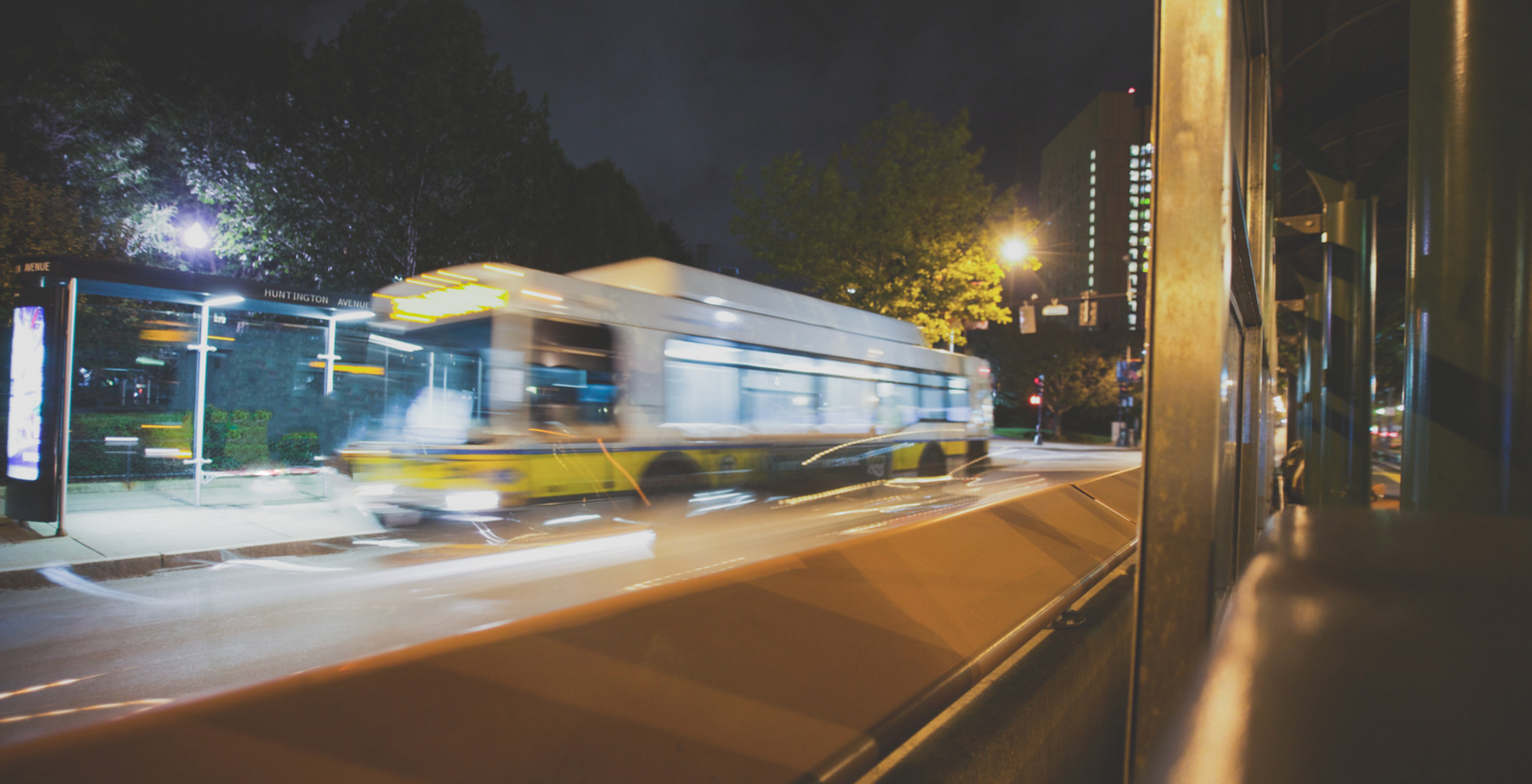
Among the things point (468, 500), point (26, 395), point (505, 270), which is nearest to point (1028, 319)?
point (505, 270)

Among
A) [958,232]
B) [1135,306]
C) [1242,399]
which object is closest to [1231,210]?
[1242,399]

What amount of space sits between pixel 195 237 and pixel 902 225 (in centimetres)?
1766

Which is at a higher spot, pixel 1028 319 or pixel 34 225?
pixel 34 225

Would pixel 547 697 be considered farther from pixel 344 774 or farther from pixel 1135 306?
pixel 1135 306

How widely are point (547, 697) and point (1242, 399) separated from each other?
11.8ft

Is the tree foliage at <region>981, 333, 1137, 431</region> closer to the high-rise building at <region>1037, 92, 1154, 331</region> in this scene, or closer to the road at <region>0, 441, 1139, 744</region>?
the road at <region>0, 441, 1139, 744</region>

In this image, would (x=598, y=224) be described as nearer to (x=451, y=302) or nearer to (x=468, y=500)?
(x=451, y=302)

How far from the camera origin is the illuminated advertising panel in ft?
29.8

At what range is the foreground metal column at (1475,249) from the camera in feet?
10.8

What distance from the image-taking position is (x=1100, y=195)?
345ft

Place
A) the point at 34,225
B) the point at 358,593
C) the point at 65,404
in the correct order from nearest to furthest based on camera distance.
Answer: the point at 358,593, the point at 65,404, the point at 34,225

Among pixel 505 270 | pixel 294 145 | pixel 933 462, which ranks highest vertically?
pixel 294 145

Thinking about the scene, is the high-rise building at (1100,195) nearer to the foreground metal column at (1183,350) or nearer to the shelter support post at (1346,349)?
the shelter support post at (1346,349)

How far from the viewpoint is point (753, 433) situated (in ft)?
36.3
